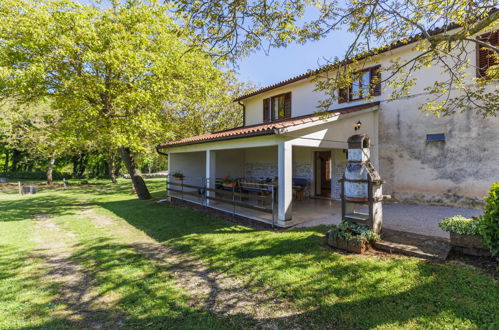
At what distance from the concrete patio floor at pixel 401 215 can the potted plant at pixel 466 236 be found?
1215 millimetres

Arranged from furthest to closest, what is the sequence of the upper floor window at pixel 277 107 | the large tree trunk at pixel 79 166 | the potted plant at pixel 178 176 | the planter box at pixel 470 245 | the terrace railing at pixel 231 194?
the large tree trunk at pixel 79 166 → the upper floor window at pixel 277 107 → the potted plant at pixel 178 176 → the terrace railing at pixel 231 194 → the planter box at pixel 470 245

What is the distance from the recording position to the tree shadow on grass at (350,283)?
9.78 ft

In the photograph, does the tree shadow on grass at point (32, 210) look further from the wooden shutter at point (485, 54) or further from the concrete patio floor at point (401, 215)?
the wooden shutter at point (485, 54)

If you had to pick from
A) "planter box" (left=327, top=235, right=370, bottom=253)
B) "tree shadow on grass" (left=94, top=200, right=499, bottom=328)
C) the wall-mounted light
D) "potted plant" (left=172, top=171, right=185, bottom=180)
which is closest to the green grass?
"tree shadow on grass" (left=94, top=200, right=499, bottom=328)

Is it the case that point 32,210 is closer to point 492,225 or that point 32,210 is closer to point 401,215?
point 401,215

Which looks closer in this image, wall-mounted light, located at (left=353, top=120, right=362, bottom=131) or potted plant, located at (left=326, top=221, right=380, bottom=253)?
potted plant, located at (left=326, top=221, right=380, bottom=253)

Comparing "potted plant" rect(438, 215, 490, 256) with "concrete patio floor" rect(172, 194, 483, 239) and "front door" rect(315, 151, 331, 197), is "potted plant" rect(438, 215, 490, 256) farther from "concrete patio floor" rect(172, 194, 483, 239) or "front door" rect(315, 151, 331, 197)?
"front door" rect(315, 151, 331, 197)

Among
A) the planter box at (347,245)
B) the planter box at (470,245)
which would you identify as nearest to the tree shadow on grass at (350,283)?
the planter box at (347,245)

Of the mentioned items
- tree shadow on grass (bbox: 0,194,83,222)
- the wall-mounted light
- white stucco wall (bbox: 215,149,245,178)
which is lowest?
tree shadow on grass (bbox: 0,194,83,222)

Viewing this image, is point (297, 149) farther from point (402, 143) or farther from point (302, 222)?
point (302, 222)

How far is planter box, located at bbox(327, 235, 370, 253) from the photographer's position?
4.73 metres

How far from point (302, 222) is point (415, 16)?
594 cm

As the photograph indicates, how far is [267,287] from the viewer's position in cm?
388

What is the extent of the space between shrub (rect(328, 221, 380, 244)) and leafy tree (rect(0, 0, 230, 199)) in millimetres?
7386
